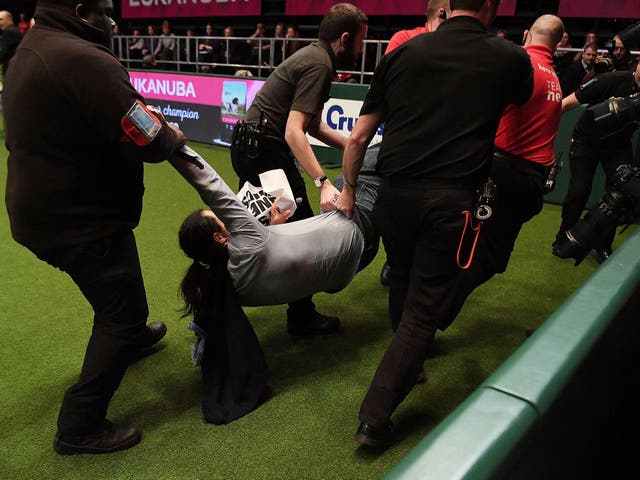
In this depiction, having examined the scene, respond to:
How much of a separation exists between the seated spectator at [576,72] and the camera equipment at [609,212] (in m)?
3.81

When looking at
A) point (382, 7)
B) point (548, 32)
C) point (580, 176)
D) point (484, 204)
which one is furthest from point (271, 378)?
point (382, 7)

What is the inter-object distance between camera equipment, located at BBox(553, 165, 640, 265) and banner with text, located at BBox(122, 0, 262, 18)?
446 inches

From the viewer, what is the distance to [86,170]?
160 cm

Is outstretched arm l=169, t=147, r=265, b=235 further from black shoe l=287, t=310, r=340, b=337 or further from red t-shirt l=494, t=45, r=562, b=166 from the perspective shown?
red t-shirt l=494, t=45, r=562, b=166

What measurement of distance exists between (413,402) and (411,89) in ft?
4.19

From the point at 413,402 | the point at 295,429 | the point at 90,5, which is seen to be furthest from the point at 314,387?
the point at 90,5

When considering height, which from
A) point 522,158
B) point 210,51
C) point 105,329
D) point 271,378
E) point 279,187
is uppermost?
point 522,158

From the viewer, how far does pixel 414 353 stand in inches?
72.8

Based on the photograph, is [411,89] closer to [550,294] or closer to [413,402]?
[413,402]

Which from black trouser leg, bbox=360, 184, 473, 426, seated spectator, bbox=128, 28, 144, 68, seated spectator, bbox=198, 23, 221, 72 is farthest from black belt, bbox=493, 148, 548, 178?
seated spectator, bbox=128, 28, 144, 68

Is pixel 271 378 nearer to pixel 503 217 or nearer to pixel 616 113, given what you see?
pixel 503 217

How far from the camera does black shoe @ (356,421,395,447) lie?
1852mm

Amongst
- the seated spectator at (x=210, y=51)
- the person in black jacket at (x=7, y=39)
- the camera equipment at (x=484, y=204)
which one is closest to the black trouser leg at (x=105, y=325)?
the camera equipment at (x=484, y=204)

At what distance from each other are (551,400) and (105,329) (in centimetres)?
149
